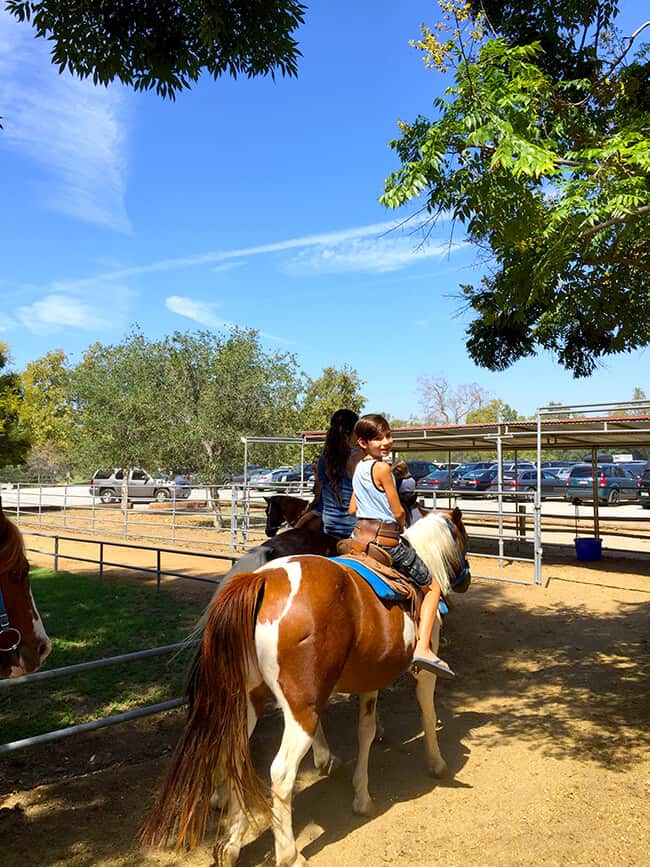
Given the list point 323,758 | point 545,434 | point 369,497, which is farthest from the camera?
point 545,434

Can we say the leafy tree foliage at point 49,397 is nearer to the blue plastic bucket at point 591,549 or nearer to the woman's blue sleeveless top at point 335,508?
the blue plastic bucket at point 591,549

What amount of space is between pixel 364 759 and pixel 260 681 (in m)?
0.95

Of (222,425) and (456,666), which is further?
(222,425)

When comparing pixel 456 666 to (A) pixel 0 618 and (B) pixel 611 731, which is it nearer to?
(B) pixel 611 731

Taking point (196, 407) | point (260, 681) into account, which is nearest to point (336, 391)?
point (196, 407)

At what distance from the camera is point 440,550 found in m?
4.00

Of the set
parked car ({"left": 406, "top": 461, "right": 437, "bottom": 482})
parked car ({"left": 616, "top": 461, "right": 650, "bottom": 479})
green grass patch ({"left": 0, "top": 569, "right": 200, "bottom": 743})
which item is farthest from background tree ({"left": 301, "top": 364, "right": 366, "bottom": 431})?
green grass patch ({"left": 0, "top": 569, "right": 200, "bottom": 743})

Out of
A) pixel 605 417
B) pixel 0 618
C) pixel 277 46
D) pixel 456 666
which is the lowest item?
pixel 456 666

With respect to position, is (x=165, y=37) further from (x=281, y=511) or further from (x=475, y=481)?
(x=475, y=481)

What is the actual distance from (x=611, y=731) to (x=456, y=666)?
1902 millimetres

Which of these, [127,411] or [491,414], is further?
[491,414]

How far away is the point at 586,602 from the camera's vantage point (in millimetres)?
8859

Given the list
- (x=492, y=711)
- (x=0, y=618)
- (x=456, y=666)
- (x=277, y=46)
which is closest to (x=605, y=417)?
(x=456, y=666)

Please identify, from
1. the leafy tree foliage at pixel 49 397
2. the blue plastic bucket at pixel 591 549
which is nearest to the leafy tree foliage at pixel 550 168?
the blue plastic bucket at pixel 591 549
